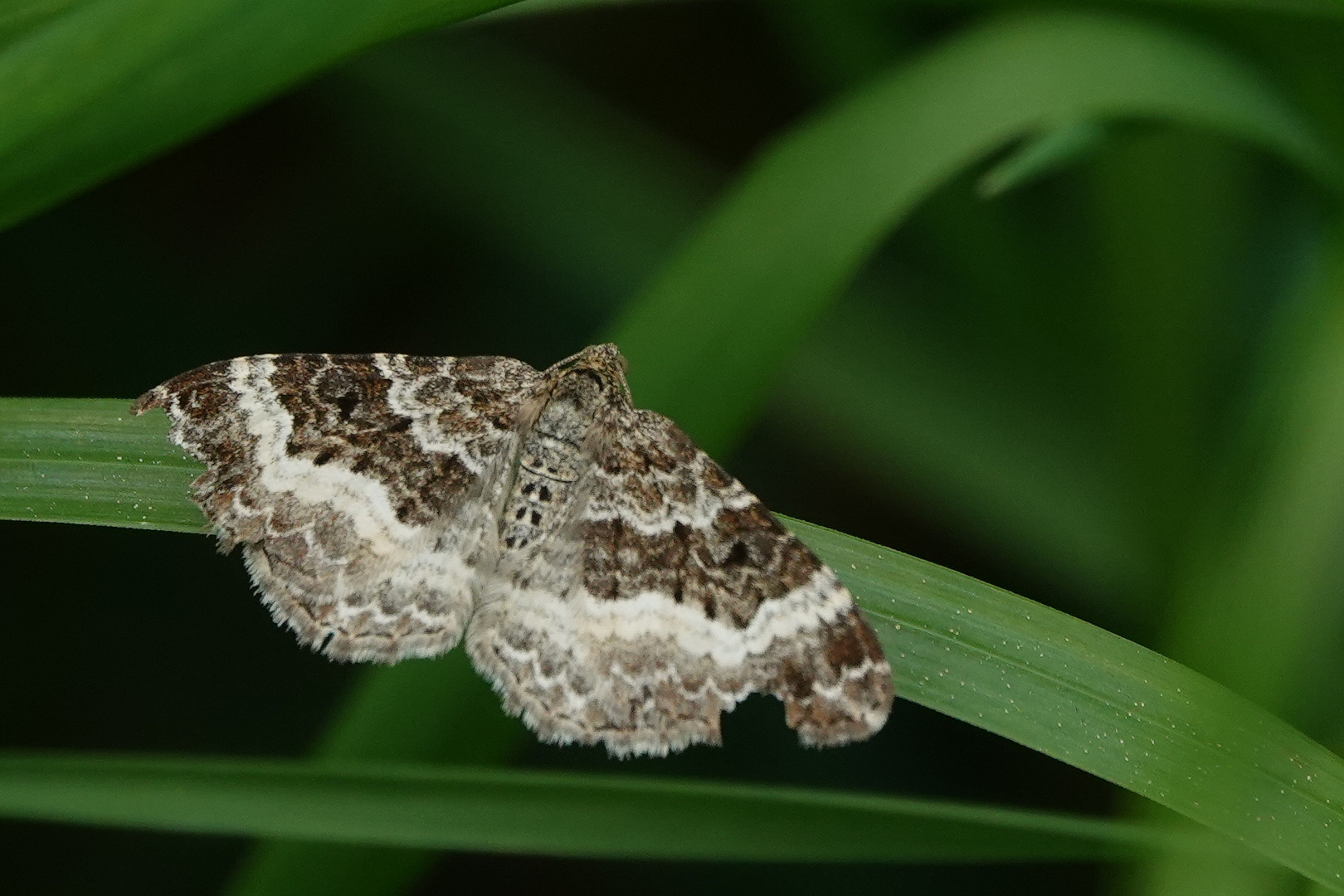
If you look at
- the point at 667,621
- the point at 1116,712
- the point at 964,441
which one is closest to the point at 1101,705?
the point at 1116,712

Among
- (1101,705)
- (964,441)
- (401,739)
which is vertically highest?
(964,441)

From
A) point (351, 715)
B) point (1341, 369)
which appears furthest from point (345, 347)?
point (1341, 369)

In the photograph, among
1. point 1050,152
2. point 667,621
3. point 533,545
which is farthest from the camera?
point 1050,152

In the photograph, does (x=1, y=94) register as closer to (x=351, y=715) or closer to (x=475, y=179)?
(x=351, y=715)

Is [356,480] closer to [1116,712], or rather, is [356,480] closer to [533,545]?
[533,545]

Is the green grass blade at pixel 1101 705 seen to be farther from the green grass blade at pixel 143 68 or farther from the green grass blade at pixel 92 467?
the green grass blade at pixel 143 68

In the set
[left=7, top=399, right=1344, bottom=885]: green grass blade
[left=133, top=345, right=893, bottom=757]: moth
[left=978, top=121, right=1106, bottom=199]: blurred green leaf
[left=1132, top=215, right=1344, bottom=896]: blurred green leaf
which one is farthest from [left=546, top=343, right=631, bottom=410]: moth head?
[left=1132, top=215, right=1344, bottom=896]: blurred green leaf
